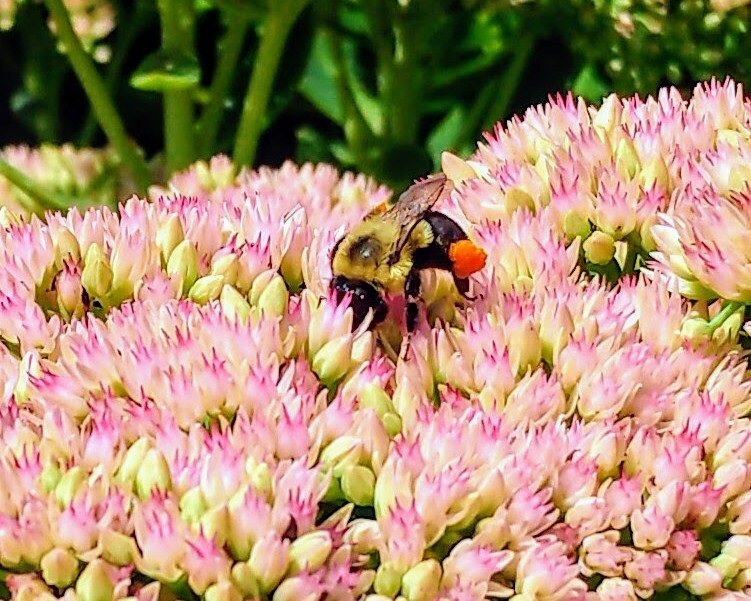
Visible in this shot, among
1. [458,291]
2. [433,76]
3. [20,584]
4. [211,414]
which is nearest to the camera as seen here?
[20,584]

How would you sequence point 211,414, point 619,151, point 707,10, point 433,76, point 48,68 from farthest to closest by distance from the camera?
point 48,68 → point 433,76 → point 707,10 → point 619,151 → point 211,414

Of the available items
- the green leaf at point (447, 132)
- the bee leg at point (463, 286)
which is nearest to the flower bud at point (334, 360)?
the bee leg at point (463, 286)

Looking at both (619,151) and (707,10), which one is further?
(707,10)

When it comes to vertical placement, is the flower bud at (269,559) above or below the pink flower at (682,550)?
above

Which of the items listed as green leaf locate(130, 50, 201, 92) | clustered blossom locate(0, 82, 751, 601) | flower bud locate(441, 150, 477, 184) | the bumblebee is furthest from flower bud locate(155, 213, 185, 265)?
green leaf locate(130, 50, 201, 92)

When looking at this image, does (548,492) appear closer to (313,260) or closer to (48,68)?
(313,260)

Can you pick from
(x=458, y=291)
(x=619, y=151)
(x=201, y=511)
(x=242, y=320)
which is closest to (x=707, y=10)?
(x=619, y=151)

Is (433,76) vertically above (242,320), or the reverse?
(242,320)

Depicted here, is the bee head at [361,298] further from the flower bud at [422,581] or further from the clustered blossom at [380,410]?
the flower bud at [422,581]
